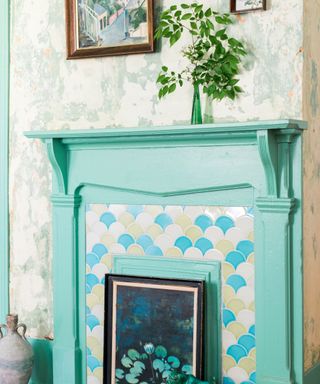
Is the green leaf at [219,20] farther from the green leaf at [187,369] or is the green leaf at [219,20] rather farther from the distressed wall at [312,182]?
the green leaf at [187,369]

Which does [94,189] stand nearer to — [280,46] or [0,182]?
[0,182]

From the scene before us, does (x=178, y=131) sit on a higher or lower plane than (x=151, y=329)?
higher

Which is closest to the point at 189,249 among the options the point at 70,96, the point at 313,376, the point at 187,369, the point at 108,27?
the point at 187,369

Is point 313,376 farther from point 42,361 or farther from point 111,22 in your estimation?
point 111,22

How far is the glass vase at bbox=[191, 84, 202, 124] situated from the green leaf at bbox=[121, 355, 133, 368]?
3.32ft

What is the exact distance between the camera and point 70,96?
3234mm

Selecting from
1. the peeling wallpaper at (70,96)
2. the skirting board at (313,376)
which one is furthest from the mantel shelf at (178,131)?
the skirting board at (313,376)

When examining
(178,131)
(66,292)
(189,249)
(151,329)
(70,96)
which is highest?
(70,96)

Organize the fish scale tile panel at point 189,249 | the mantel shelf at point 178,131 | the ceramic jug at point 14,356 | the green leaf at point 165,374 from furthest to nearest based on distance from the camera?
the ceramic jug at point 14,356 → the green leaf at point 165,374 → the fish scale tile panel at point 189,249 → the mantel shelf at point 178,131

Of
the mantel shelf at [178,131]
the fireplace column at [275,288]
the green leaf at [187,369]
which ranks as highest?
the mantel shelf at [178,131]

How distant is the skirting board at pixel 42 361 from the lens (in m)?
3.34

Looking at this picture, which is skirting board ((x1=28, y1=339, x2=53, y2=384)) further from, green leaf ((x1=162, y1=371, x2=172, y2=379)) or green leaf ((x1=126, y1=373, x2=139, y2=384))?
green leaf ((x1=162, y1=371, x2=172, y2=379))

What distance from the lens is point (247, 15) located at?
9.16ft

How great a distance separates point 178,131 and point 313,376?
1099 mm
